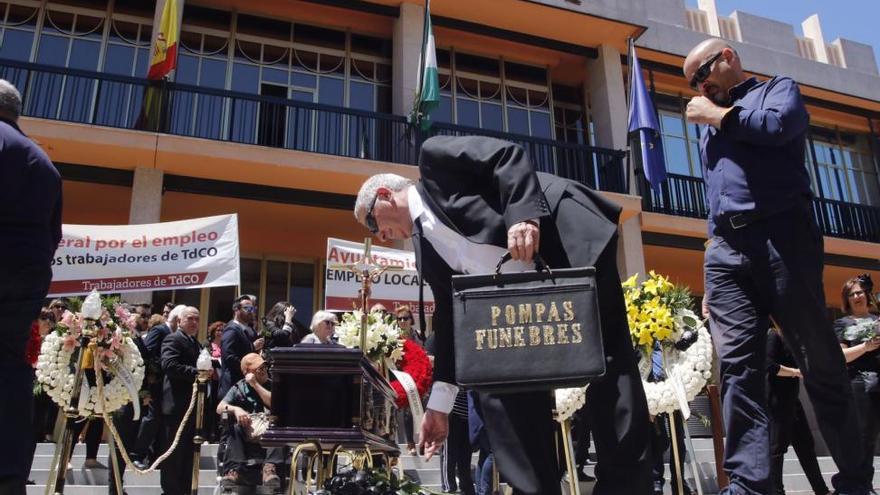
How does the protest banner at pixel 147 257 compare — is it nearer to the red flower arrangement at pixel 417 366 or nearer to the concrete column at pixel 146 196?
the concrete column at pixel 146 196

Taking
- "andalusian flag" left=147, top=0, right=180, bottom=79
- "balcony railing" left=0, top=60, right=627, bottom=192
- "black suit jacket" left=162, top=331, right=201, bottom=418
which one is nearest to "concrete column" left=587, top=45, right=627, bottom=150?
"balcony railing" left=0, top=60, right=627, bottom=192

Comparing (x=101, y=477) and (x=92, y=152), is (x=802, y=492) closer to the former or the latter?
(x=101, y=477)

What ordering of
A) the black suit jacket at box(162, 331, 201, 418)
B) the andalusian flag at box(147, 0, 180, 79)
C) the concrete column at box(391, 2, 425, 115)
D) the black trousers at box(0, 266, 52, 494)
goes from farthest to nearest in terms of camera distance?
the concrete column at box(391, 2, 425, 115), the andalusian flag at box(147, 0, 180, 79), the black suit jacket at box(162, 331, 201, 418), the black trousers at box(0, 266, 52, 494)

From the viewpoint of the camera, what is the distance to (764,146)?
9.93 ft

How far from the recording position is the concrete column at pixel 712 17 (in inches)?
696

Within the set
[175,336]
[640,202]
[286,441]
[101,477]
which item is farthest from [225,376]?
[640,202]

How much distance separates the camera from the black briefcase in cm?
212

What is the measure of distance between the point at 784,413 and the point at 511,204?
474cm

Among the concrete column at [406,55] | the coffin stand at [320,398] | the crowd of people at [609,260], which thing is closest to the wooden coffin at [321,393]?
the coffin stand at [320,398]

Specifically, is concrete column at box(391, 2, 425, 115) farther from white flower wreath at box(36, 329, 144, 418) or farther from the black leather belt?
the black leather belt

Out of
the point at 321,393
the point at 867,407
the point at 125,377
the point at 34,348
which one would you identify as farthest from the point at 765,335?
the point at 34,348

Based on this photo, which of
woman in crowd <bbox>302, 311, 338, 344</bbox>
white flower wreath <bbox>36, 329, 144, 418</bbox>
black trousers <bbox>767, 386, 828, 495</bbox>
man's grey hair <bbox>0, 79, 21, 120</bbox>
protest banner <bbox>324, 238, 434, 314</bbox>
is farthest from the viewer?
protest banner <bbox>324, 238, 434, 314</bbox>

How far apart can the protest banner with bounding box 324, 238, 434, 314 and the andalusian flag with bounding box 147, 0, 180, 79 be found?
173 inches

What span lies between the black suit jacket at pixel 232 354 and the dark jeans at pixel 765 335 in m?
5.38
